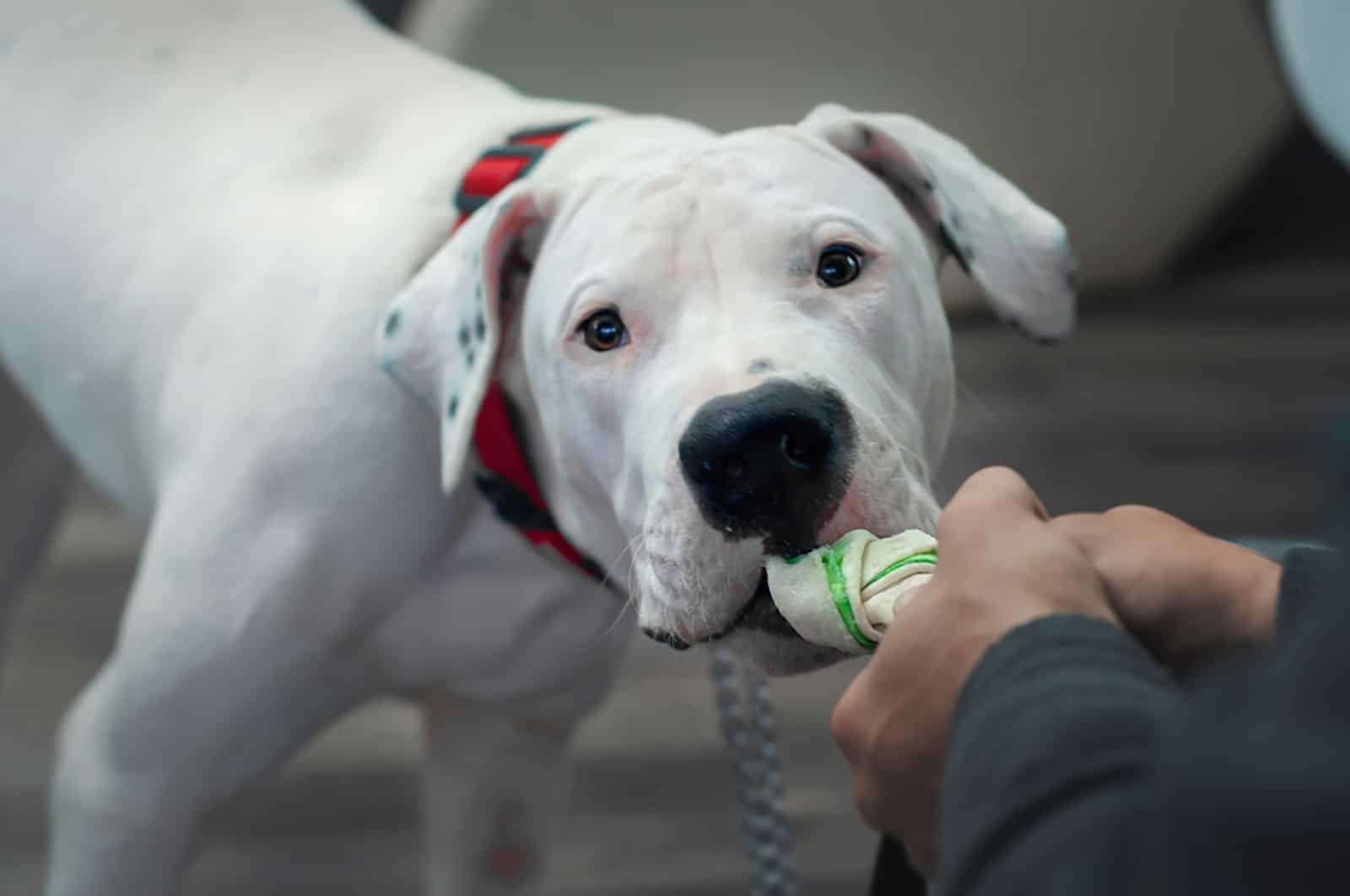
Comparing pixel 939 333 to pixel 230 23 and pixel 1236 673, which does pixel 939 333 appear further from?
pixel 230 23

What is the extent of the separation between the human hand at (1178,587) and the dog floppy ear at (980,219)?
0.47 meters

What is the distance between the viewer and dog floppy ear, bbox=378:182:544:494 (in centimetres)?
123

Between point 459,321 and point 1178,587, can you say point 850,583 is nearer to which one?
point 1178,587

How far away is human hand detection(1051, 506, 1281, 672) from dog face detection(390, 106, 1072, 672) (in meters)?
0.24

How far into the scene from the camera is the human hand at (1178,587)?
0.74m

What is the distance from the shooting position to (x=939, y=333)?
3.92ft

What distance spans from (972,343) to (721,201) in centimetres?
33

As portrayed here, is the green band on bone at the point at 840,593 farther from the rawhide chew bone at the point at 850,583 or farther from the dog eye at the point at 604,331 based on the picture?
the dog eye at the point at 604,331

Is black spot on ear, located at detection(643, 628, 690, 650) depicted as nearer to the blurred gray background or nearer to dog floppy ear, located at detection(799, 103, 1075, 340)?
the blurred gray background

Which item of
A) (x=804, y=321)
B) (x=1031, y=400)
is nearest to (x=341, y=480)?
(x=804, y=321)

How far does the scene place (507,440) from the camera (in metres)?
1.35

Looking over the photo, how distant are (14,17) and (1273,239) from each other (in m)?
1.67

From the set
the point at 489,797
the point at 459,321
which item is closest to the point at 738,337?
the point at 459,321

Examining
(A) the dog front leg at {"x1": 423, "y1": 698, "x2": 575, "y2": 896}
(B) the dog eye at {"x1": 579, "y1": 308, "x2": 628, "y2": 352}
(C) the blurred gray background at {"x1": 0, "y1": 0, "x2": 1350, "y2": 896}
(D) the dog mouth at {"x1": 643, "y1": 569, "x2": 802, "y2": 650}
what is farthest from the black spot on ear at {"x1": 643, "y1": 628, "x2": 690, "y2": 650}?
(A) the dog front leg at {"x1": 423, "y1": 698, "x2": 575, "y2": 896}
